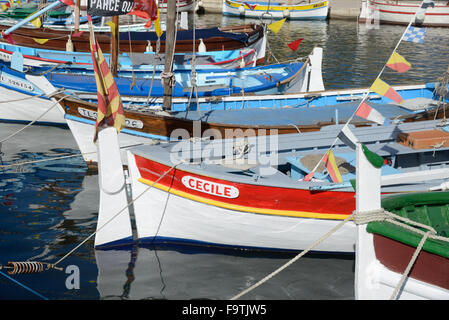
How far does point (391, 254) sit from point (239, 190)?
11.3 ft

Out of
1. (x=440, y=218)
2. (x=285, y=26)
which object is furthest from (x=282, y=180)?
(x=285, y=26)

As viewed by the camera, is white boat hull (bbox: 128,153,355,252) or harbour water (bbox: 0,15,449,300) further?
white boat hull (bbox: 128,153,355,252)

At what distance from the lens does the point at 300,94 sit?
51.6ft

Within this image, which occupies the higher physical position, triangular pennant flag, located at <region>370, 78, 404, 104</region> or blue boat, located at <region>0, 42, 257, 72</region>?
triangular pennant flag, located at <region>370, 78, 404, 104</region>

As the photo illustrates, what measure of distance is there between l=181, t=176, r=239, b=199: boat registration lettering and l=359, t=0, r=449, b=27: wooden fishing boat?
30.4m

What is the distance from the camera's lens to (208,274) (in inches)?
392

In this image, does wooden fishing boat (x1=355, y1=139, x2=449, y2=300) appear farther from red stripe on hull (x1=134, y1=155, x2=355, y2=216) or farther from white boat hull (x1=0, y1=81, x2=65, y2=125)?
white boat hull (x1=0, y1=81, x2=65, y2=125)

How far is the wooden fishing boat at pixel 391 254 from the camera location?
6.57 meters

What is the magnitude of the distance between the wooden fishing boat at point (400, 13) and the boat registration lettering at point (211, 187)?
3035 cm

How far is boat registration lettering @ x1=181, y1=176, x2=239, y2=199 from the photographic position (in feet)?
32.3

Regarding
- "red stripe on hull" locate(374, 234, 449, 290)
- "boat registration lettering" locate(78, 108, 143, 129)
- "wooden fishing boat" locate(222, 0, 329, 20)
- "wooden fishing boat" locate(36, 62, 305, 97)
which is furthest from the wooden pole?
"wooden fishing boat" locate(222, 0, 329, 20)

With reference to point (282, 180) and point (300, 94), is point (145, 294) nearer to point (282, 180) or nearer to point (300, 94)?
point (282, 180)

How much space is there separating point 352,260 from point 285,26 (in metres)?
29.3
